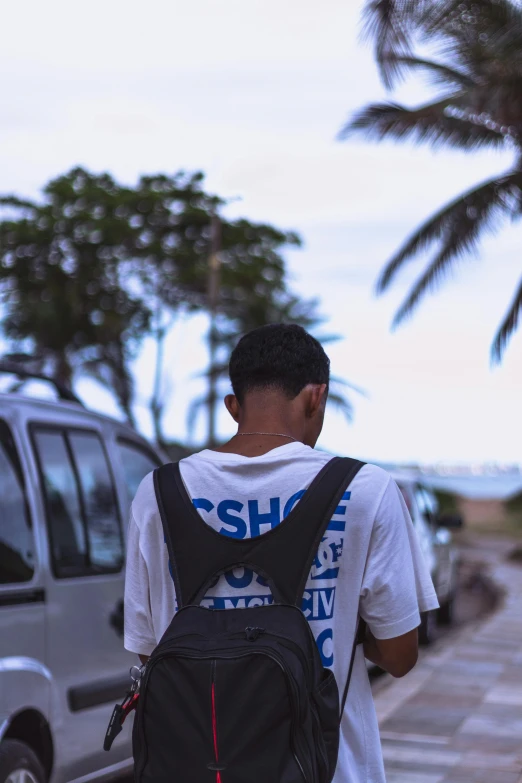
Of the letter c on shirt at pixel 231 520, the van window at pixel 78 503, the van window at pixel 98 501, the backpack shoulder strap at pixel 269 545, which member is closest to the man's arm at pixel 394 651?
the backpack shoulder strap at pixel 269 545

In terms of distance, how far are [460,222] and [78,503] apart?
42.2 feet

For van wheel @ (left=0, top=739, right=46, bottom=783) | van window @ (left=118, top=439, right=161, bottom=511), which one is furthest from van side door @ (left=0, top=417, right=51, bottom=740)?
van window @ (left=118, top=439, right=161, bottom=511)

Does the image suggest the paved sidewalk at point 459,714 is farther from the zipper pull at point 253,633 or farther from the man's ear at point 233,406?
the zipper pull at point 253,633

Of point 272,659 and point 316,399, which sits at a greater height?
point 316,399

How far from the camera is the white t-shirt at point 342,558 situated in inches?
85.3

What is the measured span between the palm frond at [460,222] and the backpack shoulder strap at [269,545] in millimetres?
14525

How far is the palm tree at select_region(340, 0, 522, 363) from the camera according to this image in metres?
14.2

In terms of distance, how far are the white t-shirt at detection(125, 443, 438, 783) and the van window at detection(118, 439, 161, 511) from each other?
3419 mm

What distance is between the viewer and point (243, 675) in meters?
2.02

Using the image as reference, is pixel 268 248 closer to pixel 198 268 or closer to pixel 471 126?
pixel 198 268

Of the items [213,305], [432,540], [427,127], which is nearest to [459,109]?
[427,127]

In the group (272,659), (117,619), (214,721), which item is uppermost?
(272,659)

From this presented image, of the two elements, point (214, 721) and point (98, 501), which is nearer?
point (214, 721)

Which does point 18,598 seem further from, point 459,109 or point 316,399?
point 459,109
